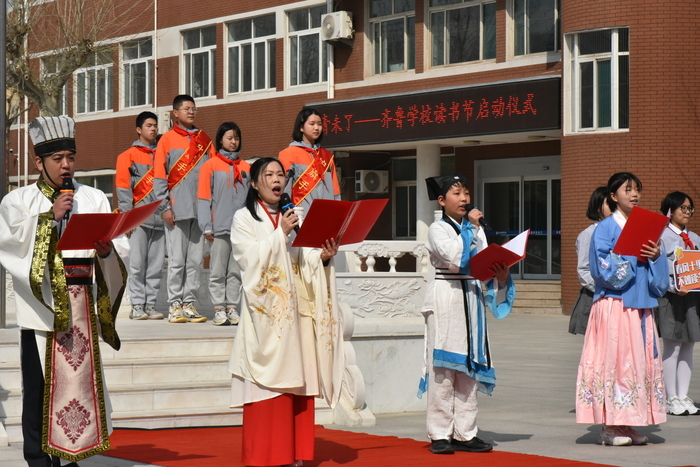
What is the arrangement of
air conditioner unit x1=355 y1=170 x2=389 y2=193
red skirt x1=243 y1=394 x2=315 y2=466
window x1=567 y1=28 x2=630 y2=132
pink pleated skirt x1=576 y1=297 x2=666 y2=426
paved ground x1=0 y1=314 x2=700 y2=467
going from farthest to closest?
air conditioner unit x1=355 y1=170 x2=389 y2=193 < window x1=567 y1=28 x2=630 y2=132 < pink pleated skirt x1=576 y1=297 x2=666 y2=426 < paved ground x1=0 y1=314 x2=700 y2=467 < red skirt x1=243 y1=394 x2=315 y2=466

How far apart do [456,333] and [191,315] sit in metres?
3.89

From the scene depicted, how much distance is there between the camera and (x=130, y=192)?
33.4ft

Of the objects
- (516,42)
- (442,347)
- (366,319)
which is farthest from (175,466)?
(516,42)

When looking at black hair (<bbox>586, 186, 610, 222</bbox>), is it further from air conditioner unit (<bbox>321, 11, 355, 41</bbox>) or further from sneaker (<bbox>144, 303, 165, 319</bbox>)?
air conditioner unit (<bbox>321, 11, 355, 41</bbox>)

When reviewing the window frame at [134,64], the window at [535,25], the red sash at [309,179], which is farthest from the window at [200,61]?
the red sash at [309,179]

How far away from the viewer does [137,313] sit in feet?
34.3

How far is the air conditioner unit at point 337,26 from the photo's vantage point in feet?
70.7

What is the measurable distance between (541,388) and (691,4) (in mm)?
9166

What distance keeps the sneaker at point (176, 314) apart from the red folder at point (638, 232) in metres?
4.41

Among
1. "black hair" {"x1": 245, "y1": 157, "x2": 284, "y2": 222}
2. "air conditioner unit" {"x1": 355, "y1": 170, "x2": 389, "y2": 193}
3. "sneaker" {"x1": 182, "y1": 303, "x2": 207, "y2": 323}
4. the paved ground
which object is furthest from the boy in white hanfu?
"air conditioner unit" {"x1": 355, "y1": 170, "x2": 389, "y2": 193}

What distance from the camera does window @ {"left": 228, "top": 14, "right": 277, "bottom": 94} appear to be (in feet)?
77.8

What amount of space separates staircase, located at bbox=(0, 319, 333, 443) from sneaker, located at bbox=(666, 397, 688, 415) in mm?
2552

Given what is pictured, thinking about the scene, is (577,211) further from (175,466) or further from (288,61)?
(175,466)

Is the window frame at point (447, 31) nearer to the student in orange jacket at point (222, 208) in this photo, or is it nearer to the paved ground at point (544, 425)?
the paved ground at point (544, 425)
